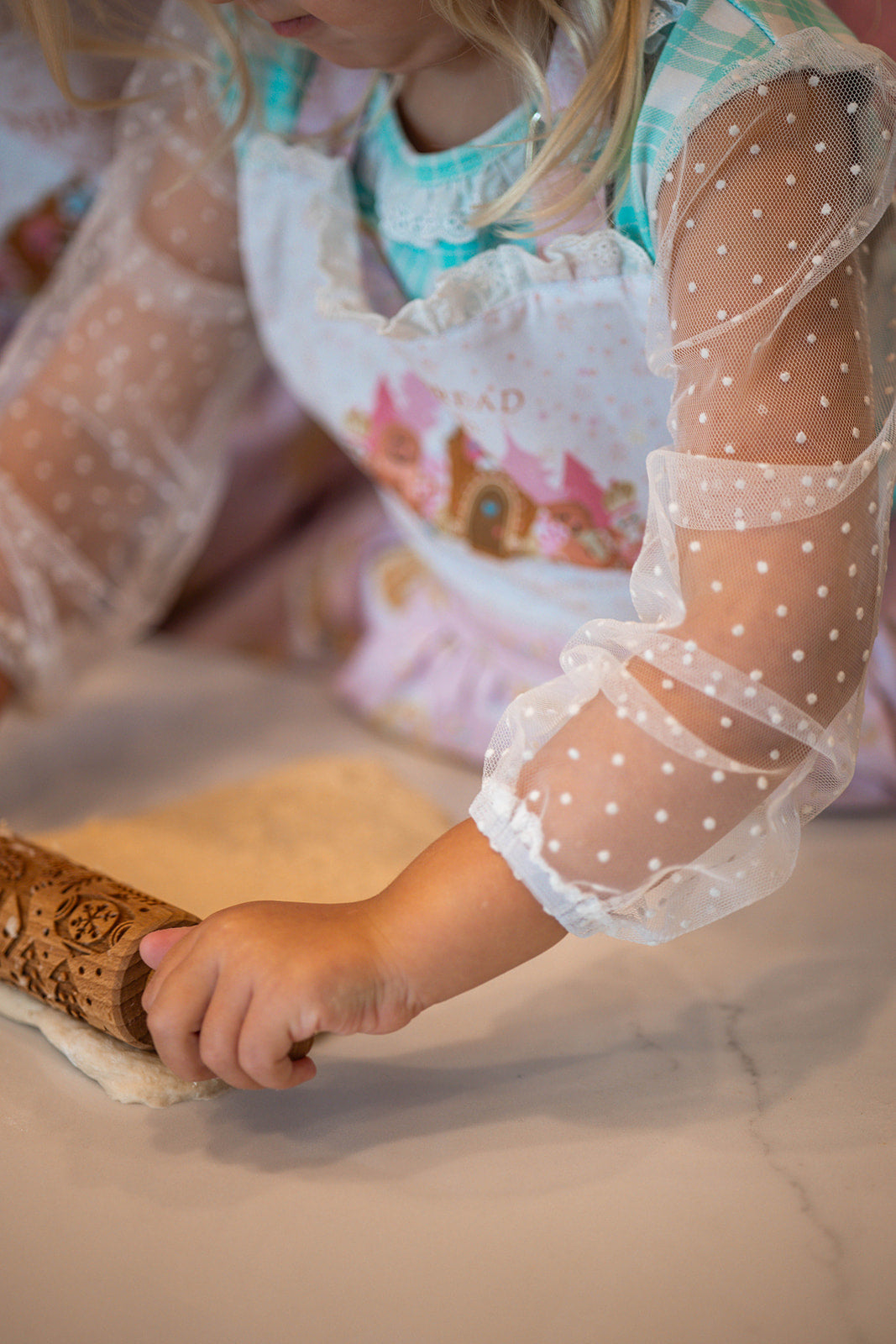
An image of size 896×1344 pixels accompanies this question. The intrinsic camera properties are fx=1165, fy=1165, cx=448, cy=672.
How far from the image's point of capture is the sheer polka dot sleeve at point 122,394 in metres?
0.68

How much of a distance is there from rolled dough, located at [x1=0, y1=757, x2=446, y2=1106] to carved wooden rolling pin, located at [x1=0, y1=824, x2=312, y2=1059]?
0.03m

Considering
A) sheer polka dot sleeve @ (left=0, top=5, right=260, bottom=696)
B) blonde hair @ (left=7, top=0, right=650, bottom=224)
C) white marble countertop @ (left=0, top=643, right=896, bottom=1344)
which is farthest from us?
sheer polka dot sleeve @ (left=0, top=5, right=260, bottom=696)

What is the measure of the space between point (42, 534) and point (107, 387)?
0.32ft

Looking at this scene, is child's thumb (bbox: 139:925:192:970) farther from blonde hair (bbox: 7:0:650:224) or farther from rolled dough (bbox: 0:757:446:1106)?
blonde hair (bbox: 7:0:650:224)

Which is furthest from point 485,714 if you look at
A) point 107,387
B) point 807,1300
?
point 807,1300

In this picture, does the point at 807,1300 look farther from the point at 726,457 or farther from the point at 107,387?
the point at 107,387

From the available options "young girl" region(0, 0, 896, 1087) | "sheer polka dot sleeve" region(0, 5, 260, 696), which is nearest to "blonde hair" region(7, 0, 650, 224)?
"young girl" region(0, 0, 896, 1087)

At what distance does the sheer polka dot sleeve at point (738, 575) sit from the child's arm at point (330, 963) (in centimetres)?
2

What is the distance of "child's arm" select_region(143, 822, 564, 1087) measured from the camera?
1.23 feet

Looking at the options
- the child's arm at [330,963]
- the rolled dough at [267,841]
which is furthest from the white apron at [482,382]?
the child's arm at [330,963]

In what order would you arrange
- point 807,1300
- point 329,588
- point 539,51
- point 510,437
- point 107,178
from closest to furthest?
point 807,1300 < point 539,51 < point 510,437 < point 107,178 < point 329,588

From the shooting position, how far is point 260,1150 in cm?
39

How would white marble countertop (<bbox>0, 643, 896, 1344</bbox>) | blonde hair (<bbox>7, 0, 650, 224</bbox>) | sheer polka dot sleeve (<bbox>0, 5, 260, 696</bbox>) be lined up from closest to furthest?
white marble countertop (<bbox>0, 643, 896, 1344</bbox>) < blonde hair (<bbox>7, 0, 650, 224</bbox>) < sheer polka dot sleeve (<bbox>0, 5, 260, 696</bbox>)

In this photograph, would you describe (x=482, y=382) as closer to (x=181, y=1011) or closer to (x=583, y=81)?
(x=583, y=81)
